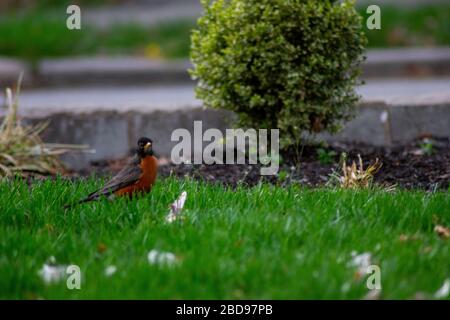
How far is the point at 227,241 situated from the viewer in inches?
160

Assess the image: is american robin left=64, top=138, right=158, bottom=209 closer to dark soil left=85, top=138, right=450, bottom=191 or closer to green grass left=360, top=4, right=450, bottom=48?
dark soil left=85, top=138, right=450, bottom=191

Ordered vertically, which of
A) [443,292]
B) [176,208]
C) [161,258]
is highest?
[176,208]

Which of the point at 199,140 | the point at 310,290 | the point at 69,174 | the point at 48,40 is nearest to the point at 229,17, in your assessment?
the point at 199,140

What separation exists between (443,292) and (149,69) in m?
8.55

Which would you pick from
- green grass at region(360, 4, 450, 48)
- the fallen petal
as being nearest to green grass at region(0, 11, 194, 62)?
green grass at region(360, 4, 450, 48)

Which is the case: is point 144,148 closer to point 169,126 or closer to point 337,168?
point 337,168

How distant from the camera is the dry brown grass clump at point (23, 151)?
21.4ft

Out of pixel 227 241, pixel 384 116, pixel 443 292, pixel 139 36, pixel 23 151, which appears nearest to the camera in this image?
pixel 443 292

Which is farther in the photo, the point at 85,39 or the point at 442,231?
the point at 85,39

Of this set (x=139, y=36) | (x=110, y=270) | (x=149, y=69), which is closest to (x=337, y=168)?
(x=110, y=270)

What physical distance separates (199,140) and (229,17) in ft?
4.18

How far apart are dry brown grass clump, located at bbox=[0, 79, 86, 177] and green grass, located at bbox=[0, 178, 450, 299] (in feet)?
4.13

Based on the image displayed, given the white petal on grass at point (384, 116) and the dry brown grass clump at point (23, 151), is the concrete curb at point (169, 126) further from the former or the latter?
the dry brown grass clump at point (23, 151)
